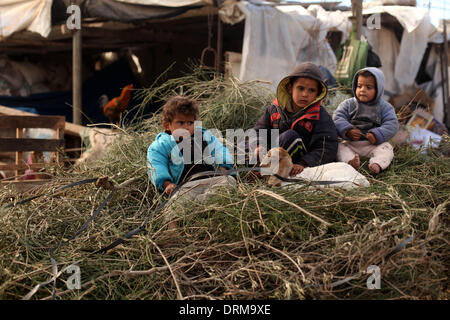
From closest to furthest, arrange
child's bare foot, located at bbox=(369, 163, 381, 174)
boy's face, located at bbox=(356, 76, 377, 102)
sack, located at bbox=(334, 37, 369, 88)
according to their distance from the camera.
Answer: child's bare foot, located at bbox=(369, 163, 381, 174) < boy's face, located at bbox=(356, 76, 377, 102) < sack, located at bbox=(334, 37, 369, 88)

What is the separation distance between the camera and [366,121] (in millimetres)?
3867

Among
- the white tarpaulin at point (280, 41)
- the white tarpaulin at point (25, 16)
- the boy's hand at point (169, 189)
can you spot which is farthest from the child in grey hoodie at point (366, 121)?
the white tarpaulin at point (25, 16)

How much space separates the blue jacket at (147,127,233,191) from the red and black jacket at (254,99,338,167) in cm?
45

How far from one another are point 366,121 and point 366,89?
242 mm

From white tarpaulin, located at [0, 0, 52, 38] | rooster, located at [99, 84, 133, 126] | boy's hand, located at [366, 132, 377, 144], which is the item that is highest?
A: white tarpaulin, located at [0, 0, 52, 38]

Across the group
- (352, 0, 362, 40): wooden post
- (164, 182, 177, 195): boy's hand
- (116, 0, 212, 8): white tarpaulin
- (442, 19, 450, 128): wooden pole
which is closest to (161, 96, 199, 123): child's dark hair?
(164, 182, 177, 195): boy's hand

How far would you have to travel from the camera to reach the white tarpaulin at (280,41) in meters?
6.57

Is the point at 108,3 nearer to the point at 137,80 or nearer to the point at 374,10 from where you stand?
the point at 137,80

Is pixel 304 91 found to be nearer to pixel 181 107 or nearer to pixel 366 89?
pixel 366 89

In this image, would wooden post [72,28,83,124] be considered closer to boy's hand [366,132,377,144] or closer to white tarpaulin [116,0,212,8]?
white tarpaulin [116,0,212,8]

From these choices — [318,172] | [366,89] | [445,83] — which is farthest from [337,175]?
[445,83]

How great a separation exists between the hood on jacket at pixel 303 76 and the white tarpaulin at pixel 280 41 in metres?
2.63

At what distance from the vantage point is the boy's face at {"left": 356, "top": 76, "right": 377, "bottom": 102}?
12.6ft
